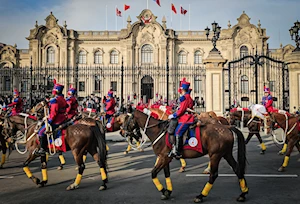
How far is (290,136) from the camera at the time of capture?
A: 27.9ft

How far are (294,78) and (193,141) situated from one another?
41.1 ft

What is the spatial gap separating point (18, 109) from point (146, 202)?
27.5 ft

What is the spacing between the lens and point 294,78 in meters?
15.7

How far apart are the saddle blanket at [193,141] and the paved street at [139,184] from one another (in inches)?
41.1

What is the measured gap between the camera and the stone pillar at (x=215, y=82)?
14.8 m

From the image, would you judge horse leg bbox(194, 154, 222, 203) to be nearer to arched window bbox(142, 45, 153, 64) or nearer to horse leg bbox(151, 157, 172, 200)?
horse leg bbox(151, 157, 172, 200)

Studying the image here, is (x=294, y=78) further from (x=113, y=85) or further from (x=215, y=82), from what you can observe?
(x=113, y=85)

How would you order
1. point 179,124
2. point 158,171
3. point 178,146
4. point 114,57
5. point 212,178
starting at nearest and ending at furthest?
point 212,178 → point 158,171 → point 178,146 → point 179,124 → point 114,57

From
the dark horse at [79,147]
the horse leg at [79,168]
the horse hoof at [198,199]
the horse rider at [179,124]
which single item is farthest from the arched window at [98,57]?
the horse hoof at [198,199]

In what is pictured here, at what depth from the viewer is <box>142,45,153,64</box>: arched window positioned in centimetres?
3853

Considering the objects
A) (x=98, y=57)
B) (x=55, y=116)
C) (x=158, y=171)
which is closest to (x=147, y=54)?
(x=98, y=57)

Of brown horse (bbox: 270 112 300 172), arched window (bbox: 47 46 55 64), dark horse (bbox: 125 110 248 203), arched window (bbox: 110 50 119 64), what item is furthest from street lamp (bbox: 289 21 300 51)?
arched window (bbox: 47 46 55 64)

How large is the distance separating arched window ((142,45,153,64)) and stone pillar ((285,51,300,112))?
24.5m

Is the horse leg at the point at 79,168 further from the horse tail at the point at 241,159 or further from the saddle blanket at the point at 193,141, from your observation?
the horse tail at the point at 241,159
